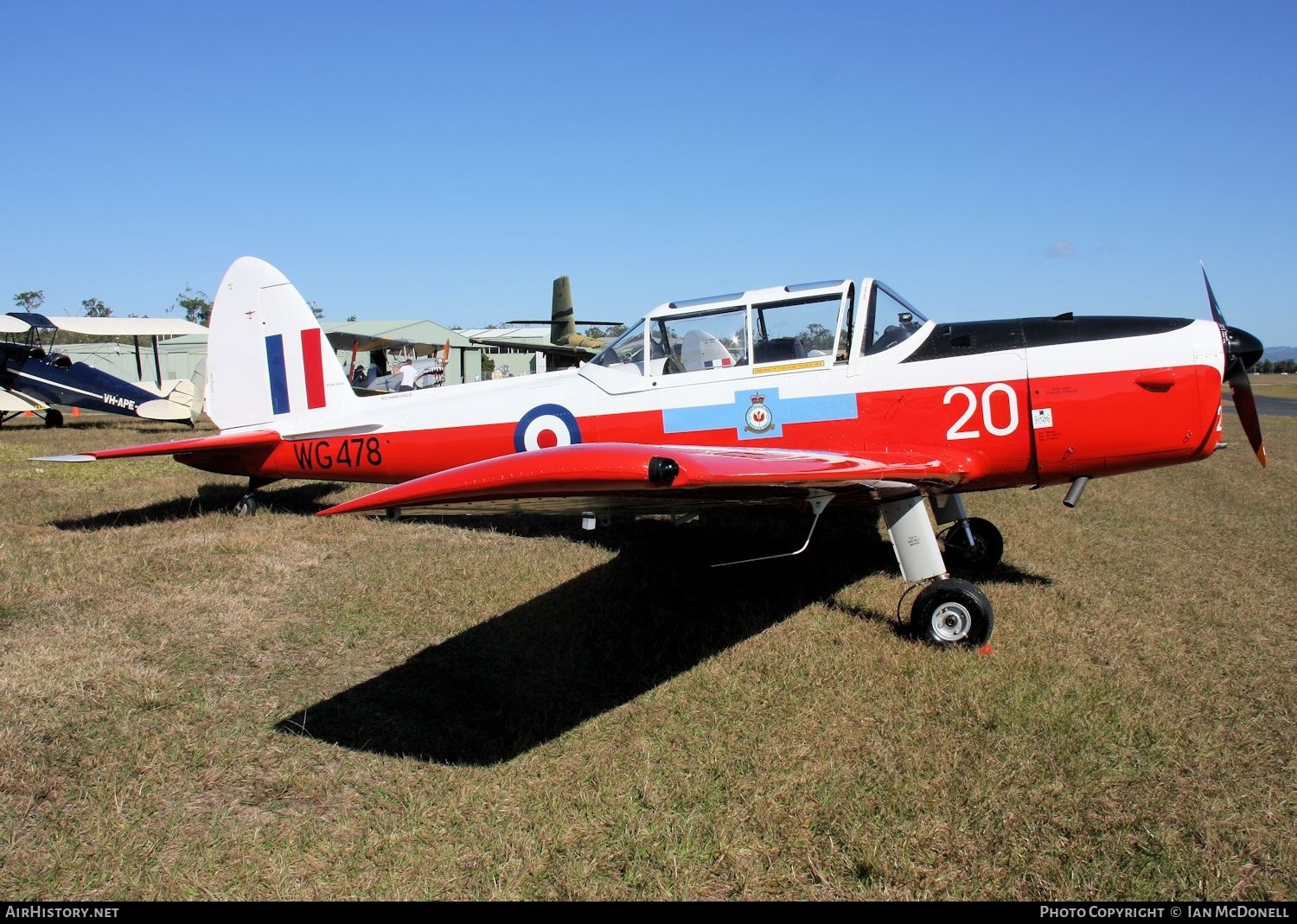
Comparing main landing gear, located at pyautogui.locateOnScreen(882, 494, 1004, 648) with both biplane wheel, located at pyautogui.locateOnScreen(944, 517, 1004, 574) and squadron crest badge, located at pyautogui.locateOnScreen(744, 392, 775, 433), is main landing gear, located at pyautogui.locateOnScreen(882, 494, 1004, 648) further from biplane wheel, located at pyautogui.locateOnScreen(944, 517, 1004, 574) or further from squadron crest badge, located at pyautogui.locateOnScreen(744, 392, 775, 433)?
biplane wheel, located at pyautogui.locateOnScreen(944, 517, 1004, 574)

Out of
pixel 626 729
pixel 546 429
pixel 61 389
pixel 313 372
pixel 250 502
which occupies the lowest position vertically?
pixel 626 729

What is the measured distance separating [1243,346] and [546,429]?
15.8ft

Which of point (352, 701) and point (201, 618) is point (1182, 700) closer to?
point (352, 701)

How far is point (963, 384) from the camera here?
516cm

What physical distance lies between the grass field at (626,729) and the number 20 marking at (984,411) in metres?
1.19

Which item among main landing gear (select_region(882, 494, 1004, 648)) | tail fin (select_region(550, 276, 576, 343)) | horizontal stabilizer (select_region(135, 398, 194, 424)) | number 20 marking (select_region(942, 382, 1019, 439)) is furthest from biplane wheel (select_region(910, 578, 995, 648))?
tail fin (select_region(550, 276, 576, 343))

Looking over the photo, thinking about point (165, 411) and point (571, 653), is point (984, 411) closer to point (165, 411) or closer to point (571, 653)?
point (571, 653)

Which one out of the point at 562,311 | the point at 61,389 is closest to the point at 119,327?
the point at 61,389

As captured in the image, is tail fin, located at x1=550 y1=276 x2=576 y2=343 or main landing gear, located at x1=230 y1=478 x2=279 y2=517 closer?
main landing gear, located at x1=230 y1=478 x2=279 y2=517

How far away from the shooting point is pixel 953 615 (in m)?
4.63

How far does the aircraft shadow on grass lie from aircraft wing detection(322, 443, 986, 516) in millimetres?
897

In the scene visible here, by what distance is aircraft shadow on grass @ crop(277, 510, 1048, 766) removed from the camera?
3693 millimetres

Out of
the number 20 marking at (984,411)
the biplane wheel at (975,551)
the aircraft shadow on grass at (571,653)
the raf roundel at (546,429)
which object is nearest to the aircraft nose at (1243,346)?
the number 20 marking at (984,411)

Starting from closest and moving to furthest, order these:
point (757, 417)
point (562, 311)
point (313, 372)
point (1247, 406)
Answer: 1. point (757, 417)
2. point (1247, 406)
3. point (313, 372)
4. point (562, 311)
